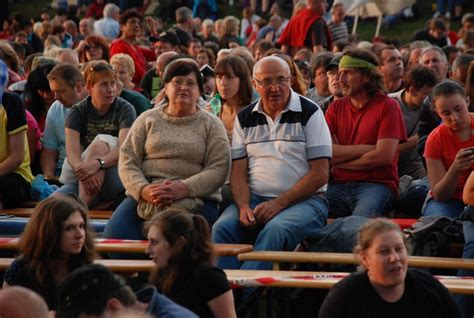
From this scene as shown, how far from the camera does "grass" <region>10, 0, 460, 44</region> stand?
26.8 m

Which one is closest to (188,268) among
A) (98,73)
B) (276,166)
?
(276,166)

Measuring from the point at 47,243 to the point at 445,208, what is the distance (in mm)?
2789

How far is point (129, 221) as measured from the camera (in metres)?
9.54

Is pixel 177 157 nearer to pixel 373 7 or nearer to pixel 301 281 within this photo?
pixel 301 281

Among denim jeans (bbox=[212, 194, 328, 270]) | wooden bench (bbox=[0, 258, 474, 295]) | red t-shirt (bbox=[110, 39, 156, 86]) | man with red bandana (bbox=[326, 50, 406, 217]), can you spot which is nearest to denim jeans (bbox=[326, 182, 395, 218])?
man with red bandana (bbox=[326, 50, 406, 217])

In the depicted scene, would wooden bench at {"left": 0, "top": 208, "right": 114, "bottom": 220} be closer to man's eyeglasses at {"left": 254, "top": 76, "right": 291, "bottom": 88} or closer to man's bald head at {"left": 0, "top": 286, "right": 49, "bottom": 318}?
man's eyeglasses at {"left": 254, "top": 76, "right": 291, "bottom": 88}

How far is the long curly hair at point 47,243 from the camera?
776cm

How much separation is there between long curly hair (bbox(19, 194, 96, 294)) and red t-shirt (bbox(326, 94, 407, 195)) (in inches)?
97.4

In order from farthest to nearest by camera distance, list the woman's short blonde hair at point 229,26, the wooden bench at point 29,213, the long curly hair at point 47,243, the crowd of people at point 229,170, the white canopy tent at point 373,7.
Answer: the white canopy tent at point 373,7
the woman's short blonde hair at point 229,26
the wooden bench at point 29,213
the long curly hair at point 47,243
the crowd of people at point 229,170

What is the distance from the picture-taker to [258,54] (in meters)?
16.6

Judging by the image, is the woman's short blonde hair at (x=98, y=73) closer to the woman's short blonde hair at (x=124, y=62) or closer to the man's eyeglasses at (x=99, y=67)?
the man's eyeglasses at (x=99, y=67)

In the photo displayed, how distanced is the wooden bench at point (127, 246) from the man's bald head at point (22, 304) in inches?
120

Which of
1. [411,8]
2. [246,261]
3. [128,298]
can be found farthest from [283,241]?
[411,8]

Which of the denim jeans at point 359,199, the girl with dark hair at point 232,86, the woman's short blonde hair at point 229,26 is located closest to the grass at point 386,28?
the woman's short blonde hair at point 229,26
